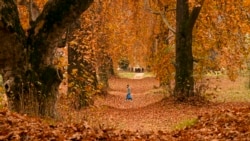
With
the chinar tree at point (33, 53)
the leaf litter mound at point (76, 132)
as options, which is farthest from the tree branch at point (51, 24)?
the leaf litter mound at point (76, 132)

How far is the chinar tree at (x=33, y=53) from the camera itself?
917 cm

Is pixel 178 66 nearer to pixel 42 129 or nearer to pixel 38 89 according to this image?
pixel 38 89

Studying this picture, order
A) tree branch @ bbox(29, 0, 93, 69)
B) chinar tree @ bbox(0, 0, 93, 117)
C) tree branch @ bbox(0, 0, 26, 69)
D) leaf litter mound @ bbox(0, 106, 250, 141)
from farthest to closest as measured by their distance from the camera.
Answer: tree branch @ bbox(29, 0, 93, 69), chinar tree @ bbox(0, 0, 93, 117), tree branch @ bbox(0, 0, 26, 69), leaf litter mound @ bbox(0, 106, 250, 141)

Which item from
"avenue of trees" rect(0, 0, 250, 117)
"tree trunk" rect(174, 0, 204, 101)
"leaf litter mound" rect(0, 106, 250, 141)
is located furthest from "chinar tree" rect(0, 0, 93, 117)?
"tree trunk" rect(174, 0, 204, 101)

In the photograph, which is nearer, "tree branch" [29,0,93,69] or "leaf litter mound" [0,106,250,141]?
"leaf litter mound" [0,106,250,141]

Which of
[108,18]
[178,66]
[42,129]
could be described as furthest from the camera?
[108,18]

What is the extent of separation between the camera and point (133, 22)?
3092cm

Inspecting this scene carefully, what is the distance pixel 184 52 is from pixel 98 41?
643 centimetres

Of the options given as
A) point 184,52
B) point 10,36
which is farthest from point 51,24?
point 184,52

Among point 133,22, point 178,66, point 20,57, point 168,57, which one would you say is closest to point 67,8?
point 20,57

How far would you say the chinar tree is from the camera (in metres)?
9.17

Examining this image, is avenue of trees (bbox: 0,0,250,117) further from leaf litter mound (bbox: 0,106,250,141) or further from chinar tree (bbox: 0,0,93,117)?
leaf litter mound (bbox: 0,106,250,141)

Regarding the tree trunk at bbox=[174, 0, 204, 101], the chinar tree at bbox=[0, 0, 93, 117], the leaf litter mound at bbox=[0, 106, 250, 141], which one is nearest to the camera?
the leaf litter mound at bbox=[0, 106, 250, 141]

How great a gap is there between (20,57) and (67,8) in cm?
133
